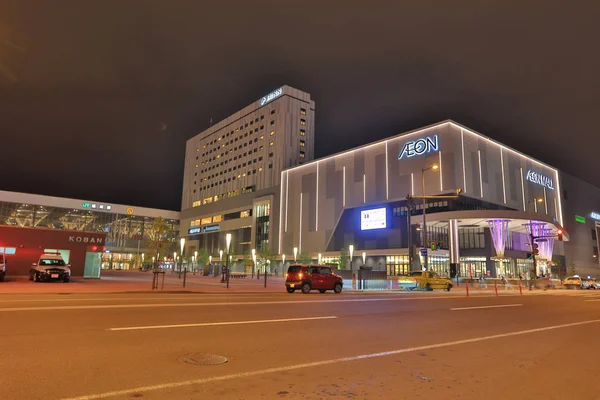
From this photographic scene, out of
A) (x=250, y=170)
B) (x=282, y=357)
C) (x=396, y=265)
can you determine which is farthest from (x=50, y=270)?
(x=250, y=170)

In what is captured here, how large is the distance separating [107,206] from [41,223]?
648 inches

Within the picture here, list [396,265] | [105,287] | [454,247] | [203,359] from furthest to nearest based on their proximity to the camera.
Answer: [396,265]
[454,247]
[105,287]
[203,359]

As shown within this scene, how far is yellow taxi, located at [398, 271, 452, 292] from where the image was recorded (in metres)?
33.0

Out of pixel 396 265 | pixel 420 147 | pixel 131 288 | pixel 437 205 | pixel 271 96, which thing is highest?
pixel 271 96

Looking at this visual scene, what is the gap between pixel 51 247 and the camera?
3394 centimetres

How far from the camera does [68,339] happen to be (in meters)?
7.46

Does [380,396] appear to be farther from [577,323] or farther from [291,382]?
[577,323]

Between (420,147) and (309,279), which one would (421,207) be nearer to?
(420,147)

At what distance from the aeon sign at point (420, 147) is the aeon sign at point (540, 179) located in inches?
1059

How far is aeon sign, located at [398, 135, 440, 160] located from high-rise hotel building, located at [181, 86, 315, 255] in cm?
3596

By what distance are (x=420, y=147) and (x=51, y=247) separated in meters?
53.0

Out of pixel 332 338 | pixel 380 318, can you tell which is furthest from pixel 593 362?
pixel 380 318

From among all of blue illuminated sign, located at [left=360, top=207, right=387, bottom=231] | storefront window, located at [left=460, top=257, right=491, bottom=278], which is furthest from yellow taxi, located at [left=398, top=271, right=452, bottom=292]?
storefront window, located at [left=460, top=257, right=491, bottom=278]

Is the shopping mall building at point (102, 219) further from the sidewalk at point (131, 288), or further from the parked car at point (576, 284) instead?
the parked car at point (576, 284)
